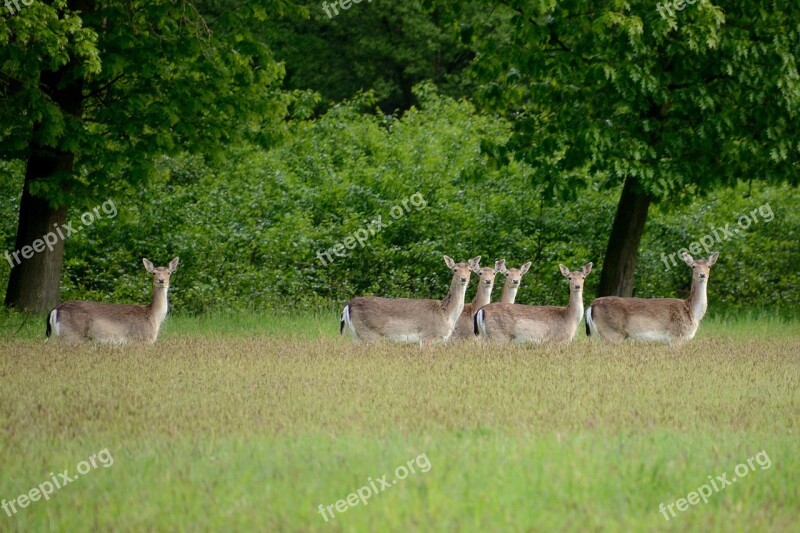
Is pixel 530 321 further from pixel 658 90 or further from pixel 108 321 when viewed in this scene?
pixel 108 321

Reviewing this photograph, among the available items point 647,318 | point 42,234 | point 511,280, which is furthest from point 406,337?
point 42,234

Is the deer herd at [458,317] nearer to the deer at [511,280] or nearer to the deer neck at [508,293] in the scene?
the deer at [511,280]

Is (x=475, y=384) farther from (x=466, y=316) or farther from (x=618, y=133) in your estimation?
(x=618, y=133)

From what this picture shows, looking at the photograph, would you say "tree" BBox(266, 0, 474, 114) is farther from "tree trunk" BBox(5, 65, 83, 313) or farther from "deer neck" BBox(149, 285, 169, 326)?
"deer neck" BBox(149, 285, 169, 326)

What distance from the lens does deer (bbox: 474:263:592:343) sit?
47.8 feet

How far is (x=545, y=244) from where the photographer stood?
2105 centimetres

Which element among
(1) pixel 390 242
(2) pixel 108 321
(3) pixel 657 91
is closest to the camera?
(2) pixel 108 321

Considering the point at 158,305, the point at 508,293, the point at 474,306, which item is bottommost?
the point at 158,305

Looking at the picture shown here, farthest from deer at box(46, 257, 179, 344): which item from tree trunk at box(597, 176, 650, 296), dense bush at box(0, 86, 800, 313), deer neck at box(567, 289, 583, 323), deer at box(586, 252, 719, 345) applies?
tree trunk at box(597, 176, 650, 296)

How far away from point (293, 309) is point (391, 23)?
18921 mm

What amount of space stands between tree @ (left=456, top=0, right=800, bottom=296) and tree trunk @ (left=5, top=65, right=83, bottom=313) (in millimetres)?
5800

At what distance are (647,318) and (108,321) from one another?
645cm

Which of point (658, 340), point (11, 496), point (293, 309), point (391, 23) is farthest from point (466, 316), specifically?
point (391, 23)

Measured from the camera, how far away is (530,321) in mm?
14664
